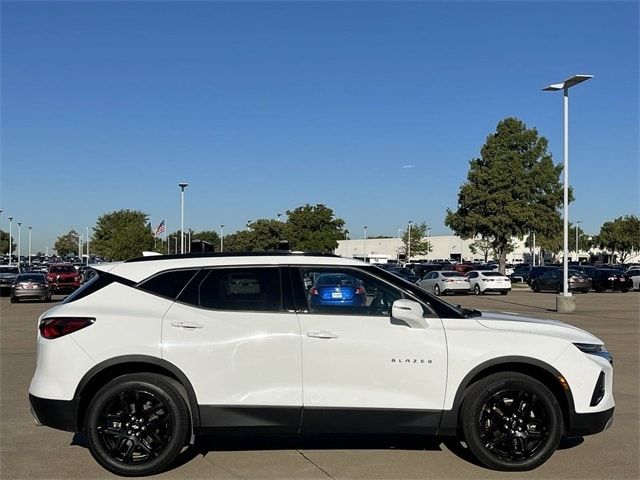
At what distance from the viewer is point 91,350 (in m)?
5.55

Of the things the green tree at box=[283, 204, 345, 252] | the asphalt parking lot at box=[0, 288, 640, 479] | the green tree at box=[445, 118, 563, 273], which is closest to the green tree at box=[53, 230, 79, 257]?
the green tree at box=[283, 204, 345, 252]

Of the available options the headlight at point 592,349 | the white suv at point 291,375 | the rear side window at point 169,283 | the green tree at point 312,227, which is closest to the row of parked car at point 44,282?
the white suv at point 291,375

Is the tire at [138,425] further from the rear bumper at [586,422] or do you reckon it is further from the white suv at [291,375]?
the rear bumper at [586,422]

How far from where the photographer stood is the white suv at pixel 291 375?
557 cm

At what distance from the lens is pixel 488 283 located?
38.6 m

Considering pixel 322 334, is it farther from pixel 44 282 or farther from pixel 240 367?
pixel 44 282

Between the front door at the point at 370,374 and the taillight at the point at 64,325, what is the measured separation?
175 cm

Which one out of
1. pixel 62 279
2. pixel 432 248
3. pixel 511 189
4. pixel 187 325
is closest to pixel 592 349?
pixel 187 325

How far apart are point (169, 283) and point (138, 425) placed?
1158mm

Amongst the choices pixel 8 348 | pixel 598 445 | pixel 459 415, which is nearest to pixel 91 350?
pixel 459 415

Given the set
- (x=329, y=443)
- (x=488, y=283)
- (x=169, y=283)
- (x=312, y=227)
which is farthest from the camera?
(x=312, y=227)

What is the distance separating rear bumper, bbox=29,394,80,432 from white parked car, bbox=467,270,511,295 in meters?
34.7

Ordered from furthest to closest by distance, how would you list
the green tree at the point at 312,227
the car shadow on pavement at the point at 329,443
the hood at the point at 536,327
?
the green tree at the point at 312,227
the car shadow on pavement at the point at 329,443
the hood at the point at 536,327

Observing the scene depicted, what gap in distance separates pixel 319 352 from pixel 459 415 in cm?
126
